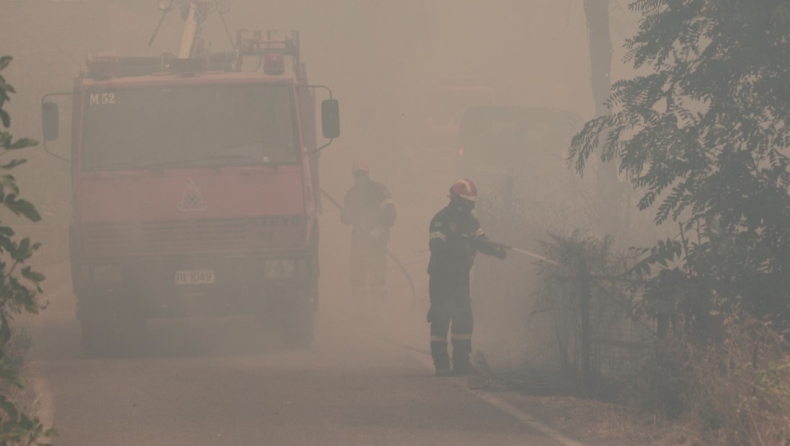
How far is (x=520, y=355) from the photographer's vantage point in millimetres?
12594

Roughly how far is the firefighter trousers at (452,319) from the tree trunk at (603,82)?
6269 mm

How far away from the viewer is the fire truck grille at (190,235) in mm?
11969

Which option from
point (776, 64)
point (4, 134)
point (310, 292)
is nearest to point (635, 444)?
point (776, 64)

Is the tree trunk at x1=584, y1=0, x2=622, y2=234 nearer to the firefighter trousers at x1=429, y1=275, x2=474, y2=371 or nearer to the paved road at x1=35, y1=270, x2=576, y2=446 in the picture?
the paved road at x1=35, y1=270, x2=576, y2=446

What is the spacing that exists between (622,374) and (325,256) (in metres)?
15.9

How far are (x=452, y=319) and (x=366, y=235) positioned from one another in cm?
539

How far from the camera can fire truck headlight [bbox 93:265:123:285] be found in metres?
12.0

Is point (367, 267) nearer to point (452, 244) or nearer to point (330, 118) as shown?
point (330, 118)

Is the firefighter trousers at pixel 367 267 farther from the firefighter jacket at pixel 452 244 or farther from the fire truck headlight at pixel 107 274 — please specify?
the firefighter jacket at pixel 452 244

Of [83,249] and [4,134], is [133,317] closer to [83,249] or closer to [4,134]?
[83,249]

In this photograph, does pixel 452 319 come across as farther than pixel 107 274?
No

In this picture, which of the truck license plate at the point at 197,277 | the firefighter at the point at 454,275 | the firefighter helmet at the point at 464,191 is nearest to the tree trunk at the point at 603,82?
the firefighter helmet at the point at 464,191

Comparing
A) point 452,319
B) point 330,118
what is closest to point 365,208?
point 330,118

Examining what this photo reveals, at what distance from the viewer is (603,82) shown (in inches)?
755
